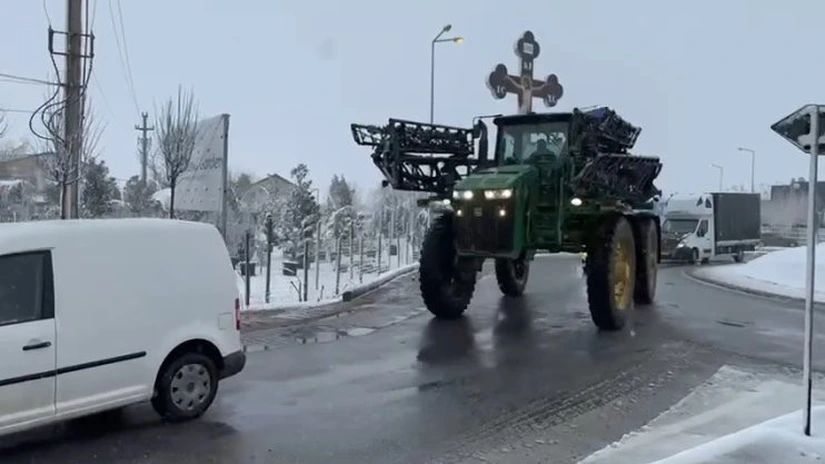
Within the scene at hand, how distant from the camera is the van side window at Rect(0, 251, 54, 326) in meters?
5.96

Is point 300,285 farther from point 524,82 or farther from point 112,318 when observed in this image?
point 524,82

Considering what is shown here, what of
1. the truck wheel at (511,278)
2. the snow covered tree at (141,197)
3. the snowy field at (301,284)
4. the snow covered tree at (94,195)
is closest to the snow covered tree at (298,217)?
the snowy field at (301,284)

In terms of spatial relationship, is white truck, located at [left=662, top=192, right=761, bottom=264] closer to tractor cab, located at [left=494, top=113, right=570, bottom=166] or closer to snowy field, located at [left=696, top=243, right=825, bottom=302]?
snowy field, located at [left=696, top=243, right=825, bottom=302]

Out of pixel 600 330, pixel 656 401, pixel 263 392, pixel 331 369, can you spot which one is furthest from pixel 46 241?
pixel 600 330

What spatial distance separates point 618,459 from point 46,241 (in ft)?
15.2

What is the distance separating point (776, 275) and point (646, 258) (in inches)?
425

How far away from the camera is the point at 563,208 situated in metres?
11.9

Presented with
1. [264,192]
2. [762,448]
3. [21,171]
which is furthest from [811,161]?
[264,192]

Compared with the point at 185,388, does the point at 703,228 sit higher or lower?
higher

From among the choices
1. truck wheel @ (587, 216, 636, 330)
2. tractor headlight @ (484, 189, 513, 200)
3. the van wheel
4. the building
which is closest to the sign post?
the van wheel

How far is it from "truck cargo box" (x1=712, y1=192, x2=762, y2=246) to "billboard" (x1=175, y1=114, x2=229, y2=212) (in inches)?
961

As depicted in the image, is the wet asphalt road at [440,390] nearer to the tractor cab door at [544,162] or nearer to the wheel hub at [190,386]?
the wheel hub at [190,386]

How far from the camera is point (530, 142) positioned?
43.1 ft

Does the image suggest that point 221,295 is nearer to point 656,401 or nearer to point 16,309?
point 16,309
